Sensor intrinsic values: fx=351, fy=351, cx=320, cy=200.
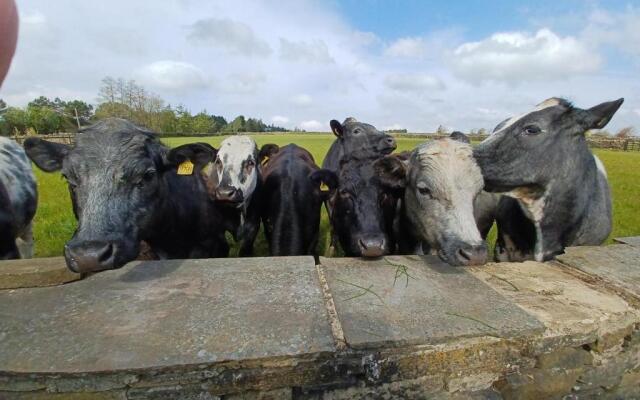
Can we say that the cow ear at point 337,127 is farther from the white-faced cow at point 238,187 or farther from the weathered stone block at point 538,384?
the weathered stone block at point 538,384

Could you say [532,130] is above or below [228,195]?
above

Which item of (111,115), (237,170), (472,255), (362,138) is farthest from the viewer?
(111,115)

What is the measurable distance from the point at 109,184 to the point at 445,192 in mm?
2732

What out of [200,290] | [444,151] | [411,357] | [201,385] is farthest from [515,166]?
[201,385]

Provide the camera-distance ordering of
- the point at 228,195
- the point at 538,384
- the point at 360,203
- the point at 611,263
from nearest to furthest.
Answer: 1. the point at 538,384
2. the point at 611,263
3. the point at 360,203
4. the point at 228,195

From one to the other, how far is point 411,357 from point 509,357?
559 millimetres

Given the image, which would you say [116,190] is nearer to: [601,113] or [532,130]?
[532,130]

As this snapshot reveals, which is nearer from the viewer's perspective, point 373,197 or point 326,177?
point 373,197

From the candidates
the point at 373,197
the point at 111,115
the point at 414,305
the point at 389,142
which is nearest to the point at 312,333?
the point at 414,305

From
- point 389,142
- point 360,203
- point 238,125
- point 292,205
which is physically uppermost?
point 238,125

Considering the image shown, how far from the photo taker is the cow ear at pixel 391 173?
374 cm

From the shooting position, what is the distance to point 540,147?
321 centimetres

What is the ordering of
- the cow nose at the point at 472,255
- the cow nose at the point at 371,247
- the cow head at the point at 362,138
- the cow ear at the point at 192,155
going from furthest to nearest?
the cow head at the point at 362,138
the cow ear at the point at 192,155
the cow nose at the point at 371,247
the cow nose at the point at 472,255

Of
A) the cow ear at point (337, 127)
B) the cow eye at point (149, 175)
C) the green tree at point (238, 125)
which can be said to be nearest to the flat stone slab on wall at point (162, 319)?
the cow eye at point (149, 175)
